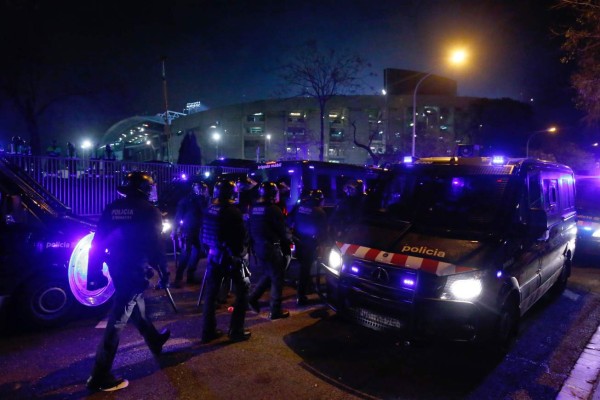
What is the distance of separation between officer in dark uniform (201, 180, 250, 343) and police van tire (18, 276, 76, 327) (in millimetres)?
1827

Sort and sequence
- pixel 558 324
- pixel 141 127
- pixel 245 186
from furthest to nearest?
1. pixel 141 127
2. pixel 245 186
3. pixel 558 324

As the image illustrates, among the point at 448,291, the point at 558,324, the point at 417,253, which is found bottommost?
the point at 558,324

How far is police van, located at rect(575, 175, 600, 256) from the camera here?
8508 millimetres

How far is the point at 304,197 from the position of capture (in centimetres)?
607

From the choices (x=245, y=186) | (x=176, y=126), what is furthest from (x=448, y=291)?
(x=176, y=126)

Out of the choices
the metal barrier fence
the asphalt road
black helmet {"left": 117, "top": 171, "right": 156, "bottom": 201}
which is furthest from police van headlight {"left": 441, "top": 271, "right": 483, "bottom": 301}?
the metal barrier fence

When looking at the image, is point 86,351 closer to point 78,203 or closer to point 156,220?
point 156,220

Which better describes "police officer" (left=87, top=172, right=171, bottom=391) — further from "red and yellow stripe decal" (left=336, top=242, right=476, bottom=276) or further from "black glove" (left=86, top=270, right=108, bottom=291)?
"red and yellow stripe decal" (left=336, top=242, right=476, bottom=276)

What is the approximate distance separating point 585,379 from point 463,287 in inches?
67.4

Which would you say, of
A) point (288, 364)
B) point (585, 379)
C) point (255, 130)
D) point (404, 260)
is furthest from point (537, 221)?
point (255, 130)

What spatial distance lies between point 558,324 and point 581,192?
5.20m

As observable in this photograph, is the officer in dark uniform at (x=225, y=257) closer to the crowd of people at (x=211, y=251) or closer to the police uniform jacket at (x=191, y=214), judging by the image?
the crowd of people at (x=211, y=251)

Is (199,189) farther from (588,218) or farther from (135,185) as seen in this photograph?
(588,218)

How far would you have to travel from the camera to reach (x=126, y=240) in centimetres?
355
